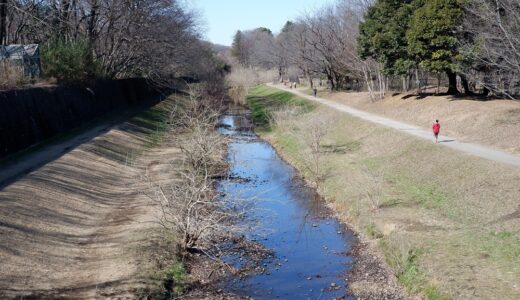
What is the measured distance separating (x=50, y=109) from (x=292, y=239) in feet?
58.3

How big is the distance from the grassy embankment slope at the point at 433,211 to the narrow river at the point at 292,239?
28.8 inches

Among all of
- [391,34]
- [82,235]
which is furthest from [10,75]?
[391,34]

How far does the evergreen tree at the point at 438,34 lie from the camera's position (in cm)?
2873

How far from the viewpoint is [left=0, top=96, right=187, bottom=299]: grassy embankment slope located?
11609 millimetres

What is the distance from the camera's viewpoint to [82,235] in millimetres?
14828

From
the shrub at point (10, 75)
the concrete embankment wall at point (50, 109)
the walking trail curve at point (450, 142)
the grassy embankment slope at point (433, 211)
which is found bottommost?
the grassy embankment slope at point (433, 211)

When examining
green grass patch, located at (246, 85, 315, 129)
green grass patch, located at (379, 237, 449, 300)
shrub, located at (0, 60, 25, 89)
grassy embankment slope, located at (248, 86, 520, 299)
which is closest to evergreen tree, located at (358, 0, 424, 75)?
grassy embankment slope, located at (248, 86, 520, 299)

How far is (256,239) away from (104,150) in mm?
12216

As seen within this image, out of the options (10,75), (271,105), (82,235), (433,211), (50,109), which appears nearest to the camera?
(82,235)

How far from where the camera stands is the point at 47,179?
1822 centimetres

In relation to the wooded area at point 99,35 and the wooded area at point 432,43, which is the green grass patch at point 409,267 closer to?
the wooded area at point 432,43

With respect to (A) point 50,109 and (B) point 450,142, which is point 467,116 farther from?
(A) point 50,109

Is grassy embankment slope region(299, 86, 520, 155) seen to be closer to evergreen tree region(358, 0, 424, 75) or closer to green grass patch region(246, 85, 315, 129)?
evergreen tree region(358, 0, 424, 75)

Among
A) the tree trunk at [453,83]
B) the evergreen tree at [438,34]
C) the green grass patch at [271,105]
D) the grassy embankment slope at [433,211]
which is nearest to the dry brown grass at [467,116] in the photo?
the tree trunk at [453,83]
